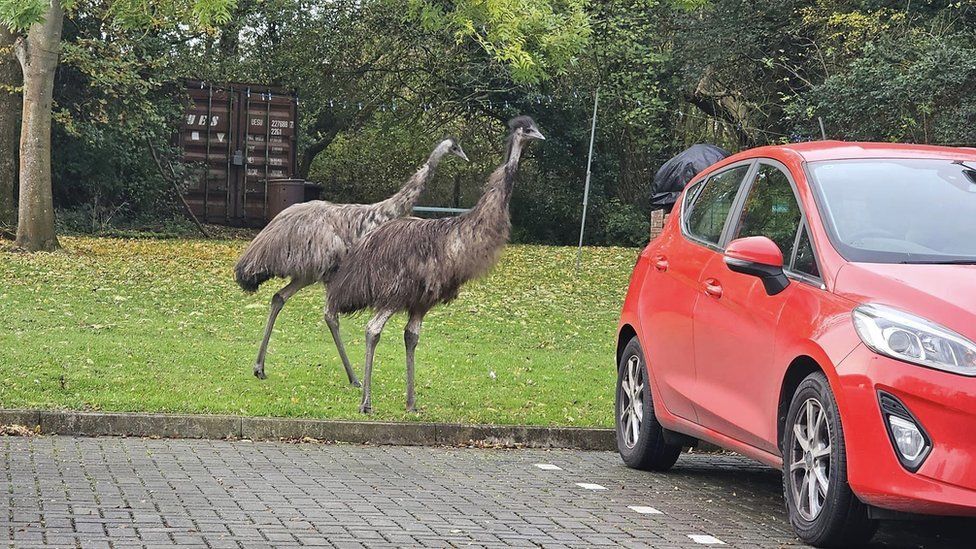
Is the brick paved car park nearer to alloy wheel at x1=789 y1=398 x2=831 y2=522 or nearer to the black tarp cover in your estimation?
alloy wheel at x1=789 y1=398 x2=831 y2=522

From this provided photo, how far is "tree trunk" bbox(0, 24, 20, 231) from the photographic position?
27453 mm

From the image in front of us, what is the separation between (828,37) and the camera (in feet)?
98.2

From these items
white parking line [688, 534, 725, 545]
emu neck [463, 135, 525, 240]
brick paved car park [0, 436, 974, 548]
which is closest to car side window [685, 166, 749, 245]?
brick paved car park [0, 436, 974, 548]

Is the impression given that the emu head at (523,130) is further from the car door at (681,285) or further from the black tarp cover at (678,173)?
the black tarp cover at (678,173)

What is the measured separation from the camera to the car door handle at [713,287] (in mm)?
8227

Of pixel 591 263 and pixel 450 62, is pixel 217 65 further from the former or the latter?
pixel 591 263

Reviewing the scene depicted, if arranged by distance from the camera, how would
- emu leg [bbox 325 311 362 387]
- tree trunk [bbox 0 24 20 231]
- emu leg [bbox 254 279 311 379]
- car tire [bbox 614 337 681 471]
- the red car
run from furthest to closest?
tree trunk [bbox 0 24 20 231]
emu leg [bbox 254 279 311 379]
emu leg [bbox 325 311 362 387]
car tire [bbox 614 337 681 471]
the red car

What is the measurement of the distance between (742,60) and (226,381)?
2158 cm

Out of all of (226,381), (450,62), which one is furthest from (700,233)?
(450,62)

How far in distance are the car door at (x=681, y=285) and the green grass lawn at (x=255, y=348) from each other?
2337 mm

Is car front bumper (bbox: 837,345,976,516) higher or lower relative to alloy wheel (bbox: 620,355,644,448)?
higher

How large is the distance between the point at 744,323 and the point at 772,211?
76 cm

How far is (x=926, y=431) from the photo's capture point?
6.32 m

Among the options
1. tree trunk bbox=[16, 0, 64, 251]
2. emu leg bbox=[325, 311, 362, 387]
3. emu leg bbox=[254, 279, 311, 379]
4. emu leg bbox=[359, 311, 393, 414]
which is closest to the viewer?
emu leg bbox=[359, 311, 393, 414]
